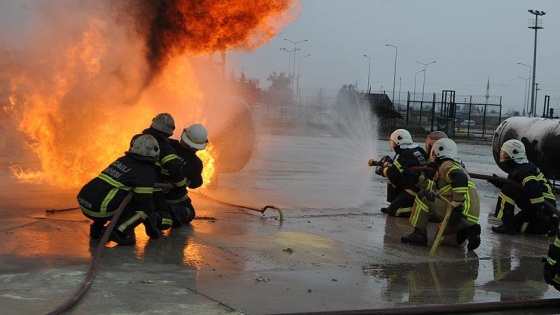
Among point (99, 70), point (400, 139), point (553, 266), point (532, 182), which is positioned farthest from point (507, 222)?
point (99, 70)

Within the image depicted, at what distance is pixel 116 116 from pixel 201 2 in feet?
7.06

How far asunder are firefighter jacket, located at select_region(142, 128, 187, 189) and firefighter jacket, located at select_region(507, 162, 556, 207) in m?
4.60

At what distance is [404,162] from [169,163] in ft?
12.1

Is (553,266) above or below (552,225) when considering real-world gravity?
above

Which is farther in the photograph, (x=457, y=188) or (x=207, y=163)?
(x=207, y=163)

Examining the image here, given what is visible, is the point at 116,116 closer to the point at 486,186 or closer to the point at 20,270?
the point at 20,270

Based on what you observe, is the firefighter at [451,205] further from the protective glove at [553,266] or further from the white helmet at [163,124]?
the white helmet at [163,124]

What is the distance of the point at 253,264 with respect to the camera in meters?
6.54

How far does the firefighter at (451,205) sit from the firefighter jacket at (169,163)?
285 centimetres

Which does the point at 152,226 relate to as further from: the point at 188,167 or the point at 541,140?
the point at 541,140

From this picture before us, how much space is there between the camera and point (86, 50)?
9.70 meters

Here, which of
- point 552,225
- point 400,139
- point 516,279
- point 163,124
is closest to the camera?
point 516,279

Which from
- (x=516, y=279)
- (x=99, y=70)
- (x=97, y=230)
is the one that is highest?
(x=99, y=70)

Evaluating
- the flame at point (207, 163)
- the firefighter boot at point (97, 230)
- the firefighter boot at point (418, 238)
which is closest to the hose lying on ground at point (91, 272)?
the firefighter boot at point (97, 230)
